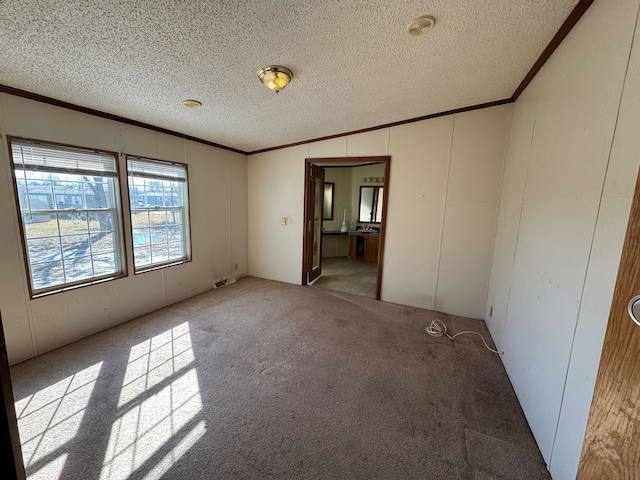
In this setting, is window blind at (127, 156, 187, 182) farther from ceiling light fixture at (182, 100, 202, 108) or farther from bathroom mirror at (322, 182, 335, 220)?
bathroom mirror at (322, 182, 335, 220)

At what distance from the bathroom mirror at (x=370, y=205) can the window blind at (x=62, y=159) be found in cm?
531

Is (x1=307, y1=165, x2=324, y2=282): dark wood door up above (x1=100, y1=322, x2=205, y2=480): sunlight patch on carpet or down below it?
above

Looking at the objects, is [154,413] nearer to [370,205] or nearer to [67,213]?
[67,213]

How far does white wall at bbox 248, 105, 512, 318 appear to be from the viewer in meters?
3.04

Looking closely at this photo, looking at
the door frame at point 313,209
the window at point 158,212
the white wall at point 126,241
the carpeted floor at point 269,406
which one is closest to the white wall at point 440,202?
the door frame at point 313,209

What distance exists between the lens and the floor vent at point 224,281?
4.16 meters

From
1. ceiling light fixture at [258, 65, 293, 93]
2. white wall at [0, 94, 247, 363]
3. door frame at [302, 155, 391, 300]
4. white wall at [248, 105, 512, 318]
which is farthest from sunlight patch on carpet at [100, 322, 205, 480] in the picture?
white wall at [248, 105, 512, 318]

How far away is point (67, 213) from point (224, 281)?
228 centimetres

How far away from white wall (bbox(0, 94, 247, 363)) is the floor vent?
9 centimetres

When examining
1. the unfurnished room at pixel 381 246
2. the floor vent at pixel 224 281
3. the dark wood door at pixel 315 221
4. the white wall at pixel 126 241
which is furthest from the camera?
the dark wood door at pixel 315 221

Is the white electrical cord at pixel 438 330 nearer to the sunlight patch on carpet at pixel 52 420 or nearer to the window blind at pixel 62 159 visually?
the sunlight patch on carpet at pixel 52 420

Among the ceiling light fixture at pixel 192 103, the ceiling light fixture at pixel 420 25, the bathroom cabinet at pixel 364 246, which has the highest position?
the ceiling light fixture at pixel 420 25

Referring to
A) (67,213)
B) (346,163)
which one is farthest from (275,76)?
(67,213)

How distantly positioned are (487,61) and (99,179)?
12.4 ft
